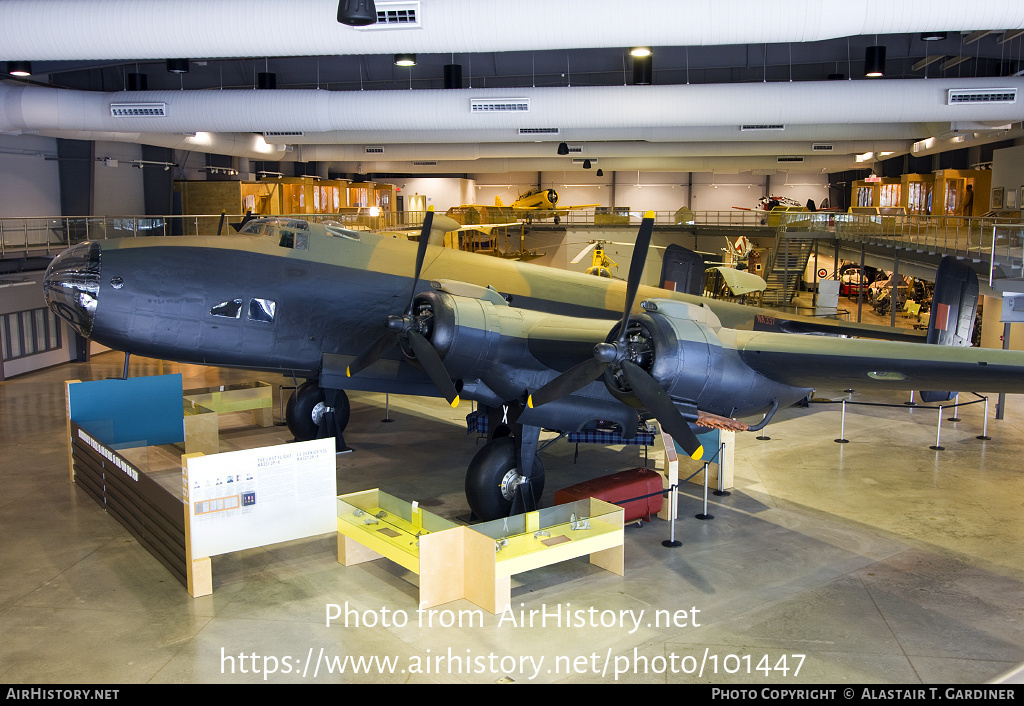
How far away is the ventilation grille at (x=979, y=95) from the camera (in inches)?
744

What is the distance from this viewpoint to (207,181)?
112 ft

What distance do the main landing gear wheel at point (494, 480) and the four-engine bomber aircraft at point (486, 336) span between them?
0.08 feet

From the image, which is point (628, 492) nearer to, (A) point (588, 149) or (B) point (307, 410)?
(B) point (307, 410)

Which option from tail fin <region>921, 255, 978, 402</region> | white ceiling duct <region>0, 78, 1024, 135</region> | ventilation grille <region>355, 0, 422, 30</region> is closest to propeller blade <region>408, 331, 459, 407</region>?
ventilation grille <region>355, 0, 422, 30</region>

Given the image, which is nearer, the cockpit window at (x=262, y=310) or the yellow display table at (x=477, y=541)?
the yellow display table at (x=477, y=541)

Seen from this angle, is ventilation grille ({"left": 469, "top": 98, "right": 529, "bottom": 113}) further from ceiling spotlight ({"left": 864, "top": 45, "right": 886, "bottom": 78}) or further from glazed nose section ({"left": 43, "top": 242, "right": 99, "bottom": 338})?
glazed nose section ({"left": 43, "top": 242, "right": 99, "bottom": 338})

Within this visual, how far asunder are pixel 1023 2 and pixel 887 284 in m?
31.3

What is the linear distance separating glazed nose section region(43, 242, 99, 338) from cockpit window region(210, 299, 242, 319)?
1897 millimetres

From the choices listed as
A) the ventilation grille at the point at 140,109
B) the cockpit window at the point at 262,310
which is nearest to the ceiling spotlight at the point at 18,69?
the ventilation grille at the point at 140,109

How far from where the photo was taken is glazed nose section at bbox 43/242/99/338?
45.5ft

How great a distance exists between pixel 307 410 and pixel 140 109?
10.1m

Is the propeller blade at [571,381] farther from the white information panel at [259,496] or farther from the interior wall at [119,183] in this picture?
the interior wall at [119,183]

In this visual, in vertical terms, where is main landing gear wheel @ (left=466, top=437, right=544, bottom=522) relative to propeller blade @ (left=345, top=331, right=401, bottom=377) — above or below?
below

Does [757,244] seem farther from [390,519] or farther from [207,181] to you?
[390,519]
